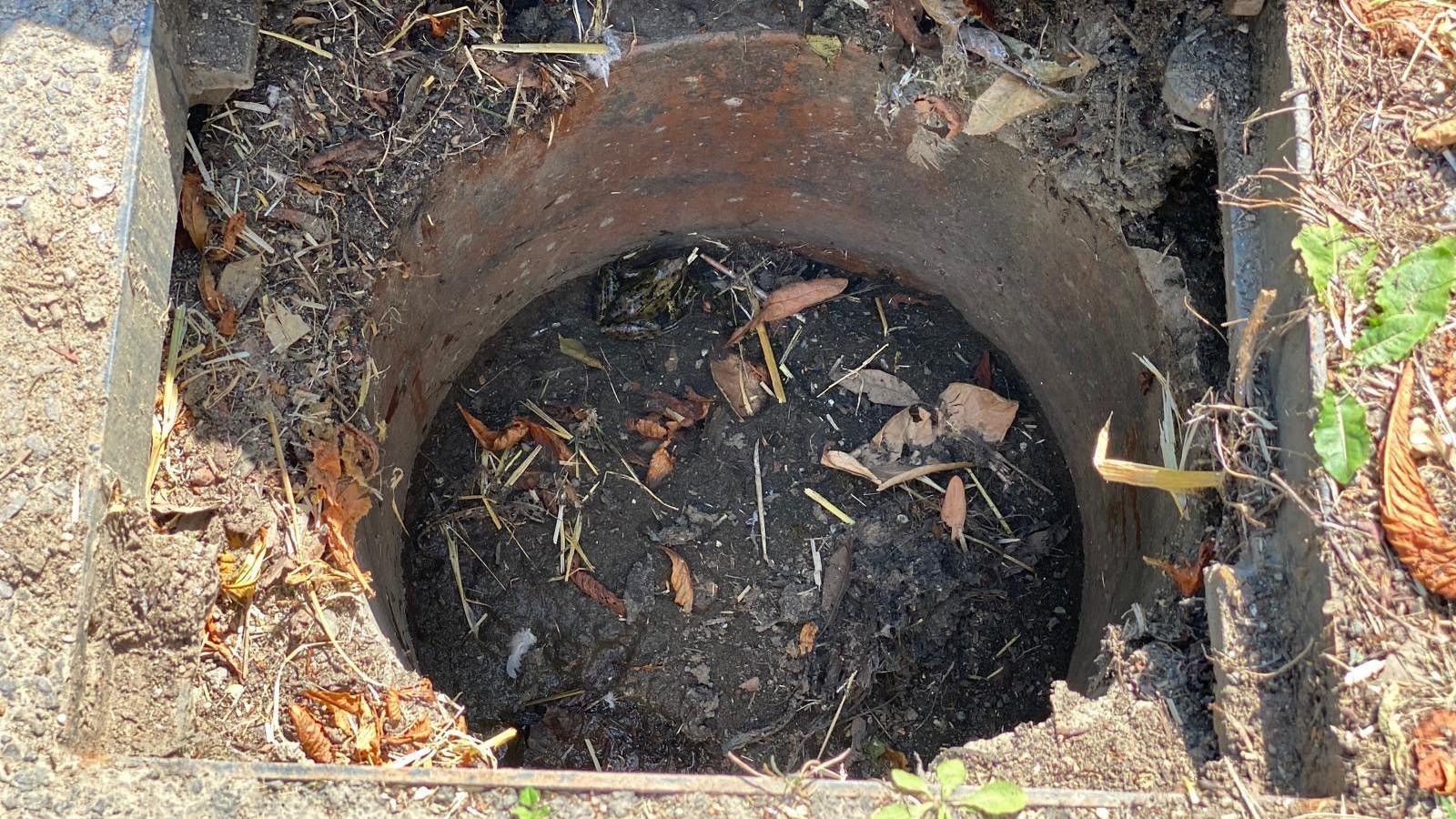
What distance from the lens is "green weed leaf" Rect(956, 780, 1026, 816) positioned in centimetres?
192

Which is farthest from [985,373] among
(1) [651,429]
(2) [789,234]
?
(1) [651,429]

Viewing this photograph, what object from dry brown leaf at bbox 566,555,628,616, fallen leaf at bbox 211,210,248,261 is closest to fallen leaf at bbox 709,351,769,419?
dry brown leaf at bbox 566,555,628,616

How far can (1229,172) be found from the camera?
248cm

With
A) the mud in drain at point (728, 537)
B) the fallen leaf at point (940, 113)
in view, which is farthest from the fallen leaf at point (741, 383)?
the fallen leaf at point (940, 113)

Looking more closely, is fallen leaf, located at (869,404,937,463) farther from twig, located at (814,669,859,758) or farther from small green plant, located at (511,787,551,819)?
small green plant, located at (511,787,551,819)

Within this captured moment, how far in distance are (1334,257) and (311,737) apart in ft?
7.72

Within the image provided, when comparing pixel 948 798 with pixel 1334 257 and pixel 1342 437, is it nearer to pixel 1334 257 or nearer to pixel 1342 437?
pixel 1342 437

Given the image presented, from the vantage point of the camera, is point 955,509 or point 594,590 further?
point 955,509

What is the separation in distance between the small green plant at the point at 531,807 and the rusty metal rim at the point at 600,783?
0.7 inches

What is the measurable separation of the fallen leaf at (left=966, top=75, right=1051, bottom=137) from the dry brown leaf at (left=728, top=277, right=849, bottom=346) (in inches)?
44.0

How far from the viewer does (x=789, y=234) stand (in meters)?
3.97

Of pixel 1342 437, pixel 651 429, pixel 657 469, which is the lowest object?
pixel 657 469

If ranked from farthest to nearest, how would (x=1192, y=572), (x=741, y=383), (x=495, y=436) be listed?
(x=741, y=383), (x=495, y=436), (x=1192, y=572)

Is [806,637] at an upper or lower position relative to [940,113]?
lower
